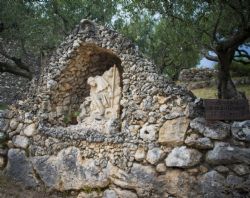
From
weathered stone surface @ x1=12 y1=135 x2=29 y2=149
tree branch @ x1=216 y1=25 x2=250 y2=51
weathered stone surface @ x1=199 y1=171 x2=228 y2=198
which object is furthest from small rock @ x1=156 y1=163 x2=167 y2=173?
tree branch @ x1=216 y1=25 x2=250 y2=51

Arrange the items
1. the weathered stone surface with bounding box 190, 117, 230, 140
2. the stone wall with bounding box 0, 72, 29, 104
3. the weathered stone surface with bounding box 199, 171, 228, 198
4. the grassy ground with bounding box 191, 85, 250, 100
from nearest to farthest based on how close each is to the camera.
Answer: the weathered stone surface with bounding box 199, 171, 228, 198
the weathered stone surface with bounding box 190, 117, 230, 140
the grassy ground with bounding box 191, 85, 250, 100
the stone wall with bounding box 0, 72, 29, 104

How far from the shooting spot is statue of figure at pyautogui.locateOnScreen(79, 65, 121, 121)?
8094 mm

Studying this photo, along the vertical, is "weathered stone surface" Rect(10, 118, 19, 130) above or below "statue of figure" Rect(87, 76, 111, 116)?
below

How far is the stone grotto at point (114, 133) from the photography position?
634 cm

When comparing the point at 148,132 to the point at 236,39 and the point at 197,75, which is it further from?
the point at 197,75

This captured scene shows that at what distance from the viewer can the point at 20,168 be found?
8.41 m

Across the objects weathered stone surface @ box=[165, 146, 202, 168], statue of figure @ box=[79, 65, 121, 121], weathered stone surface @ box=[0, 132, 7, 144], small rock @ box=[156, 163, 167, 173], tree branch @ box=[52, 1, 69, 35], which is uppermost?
tree branch @ box=[52, 1, 69, 35]

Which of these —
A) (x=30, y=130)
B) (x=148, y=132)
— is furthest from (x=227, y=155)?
(x=30, y=130)

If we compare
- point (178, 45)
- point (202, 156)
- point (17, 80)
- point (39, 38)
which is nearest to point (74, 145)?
point (202, 156)

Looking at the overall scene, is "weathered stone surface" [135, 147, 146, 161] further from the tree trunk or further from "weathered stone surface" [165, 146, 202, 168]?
the tree trunk

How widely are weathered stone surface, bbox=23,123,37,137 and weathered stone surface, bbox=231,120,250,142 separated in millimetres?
4170

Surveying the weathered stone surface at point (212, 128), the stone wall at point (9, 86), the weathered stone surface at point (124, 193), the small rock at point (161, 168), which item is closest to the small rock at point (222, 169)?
the weathered stone surface at point (212, 128)

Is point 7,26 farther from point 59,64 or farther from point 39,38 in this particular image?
point 59,64

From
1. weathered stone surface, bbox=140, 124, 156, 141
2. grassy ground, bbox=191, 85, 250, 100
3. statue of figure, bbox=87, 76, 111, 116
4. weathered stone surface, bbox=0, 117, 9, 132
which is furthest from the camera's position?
grassy ground, bbox=191, 85, 250, 100
